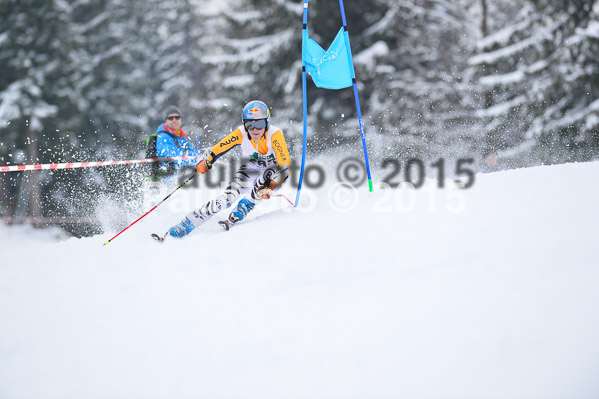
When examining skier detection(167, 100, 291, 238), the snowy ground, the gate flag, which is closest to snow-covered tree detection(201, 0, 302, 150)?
the gate flag

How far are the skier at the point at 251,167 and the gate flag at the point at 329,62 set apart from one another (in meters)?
0.96

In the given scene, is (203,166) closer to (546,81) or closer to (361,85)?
(361,85)

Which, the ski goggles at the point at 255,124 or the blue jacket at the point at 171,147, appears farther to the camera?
the blue jacket at the point at 171,147

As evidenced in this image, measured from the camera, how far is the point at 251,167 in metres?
7.44

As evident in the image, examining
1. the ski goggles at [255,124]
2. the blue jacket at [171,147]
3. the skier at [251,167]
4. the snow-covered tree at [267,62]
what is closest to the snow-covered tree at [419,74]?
the snow-covered tree at [267,62]

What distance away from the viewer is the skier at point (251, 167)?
6.98m

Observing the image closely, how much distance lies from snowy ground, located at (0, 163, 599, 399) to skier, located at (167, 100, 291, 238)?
2.57 ft

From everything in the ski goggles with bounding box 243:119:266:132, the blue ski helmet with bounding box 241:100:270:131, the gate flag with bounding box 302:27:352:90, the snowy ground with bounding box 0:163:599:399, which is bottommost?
the snowy ground with bounding box 0:163:599:399

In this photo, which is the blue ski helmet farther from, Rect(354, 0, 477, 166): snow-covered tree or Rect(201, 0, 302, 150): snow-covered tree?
Rect(201, 0, 302, 150): snow-covered tree

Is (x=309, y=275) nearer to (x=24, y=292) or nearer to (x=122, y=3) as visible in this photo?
(x=24, y=292)

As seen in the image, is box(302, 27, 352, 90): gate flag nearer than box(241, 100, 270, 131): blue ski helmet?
No

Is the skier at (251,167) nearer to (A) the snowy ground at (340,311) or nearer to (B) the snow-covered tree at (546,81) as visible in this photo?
(A) the snowy ground at (340,311)

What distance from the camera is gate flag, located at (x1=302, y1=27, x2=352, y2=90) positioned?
24.3 feet

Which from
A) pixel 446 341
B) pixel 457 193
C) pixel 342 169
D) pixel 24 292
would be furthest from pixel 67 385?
pixel 342 169
